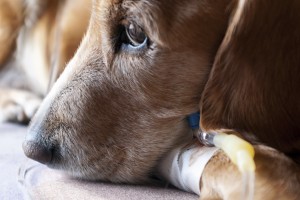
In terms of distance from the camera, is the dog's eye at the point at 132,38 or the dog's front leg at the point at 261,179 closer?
the dog's front leg at the point at 261,179

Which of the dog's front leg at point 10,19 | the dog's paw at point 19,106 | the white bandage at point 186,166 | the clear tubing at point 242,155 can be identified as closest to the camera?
the clear tubing at point 242,155

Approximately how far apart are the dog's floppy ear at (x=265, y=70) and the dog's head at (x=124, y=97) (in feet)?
0.25

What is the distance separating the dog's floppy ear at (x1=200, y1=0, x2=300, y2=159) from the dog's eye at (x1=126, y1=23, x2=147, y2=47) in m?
0.18

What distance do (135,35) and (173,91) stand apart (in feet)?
0.46

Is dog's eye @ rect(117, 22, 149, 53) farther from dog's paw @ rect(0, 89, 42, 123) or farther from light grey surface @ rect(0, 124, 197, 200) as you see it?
dog's paw @ rect(0, 89, 42, 123)

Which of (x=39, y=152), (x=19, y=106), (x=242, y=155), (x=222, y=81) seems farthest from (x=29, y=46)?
(x=242, y=155)

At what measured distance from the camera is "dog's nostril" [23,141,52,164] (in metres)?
1.25

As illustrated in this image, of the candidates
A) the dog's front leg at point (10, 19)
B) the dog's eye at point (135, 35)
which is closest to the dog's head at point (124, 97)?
the dog's eye at point (135, 35)

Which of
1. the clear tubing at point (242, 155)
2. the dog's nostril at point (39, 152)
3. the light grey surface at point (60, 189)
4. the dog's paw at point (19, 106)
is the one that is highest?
the clear tubing at point (242, 155)

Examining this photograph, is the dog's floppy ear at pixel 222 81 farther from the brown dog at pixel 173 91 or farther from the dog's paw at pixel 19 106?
the dog's paw at pixel 19 106

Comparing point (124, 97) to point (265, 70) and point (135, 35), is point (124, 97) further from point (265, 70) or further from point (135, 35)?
point (265, 70)

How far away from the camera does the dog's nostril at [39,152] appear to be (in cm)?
125

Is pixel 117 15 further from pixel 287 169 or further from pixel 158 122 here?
pixel 287 169

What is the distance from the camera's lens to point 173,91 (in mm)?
1198
